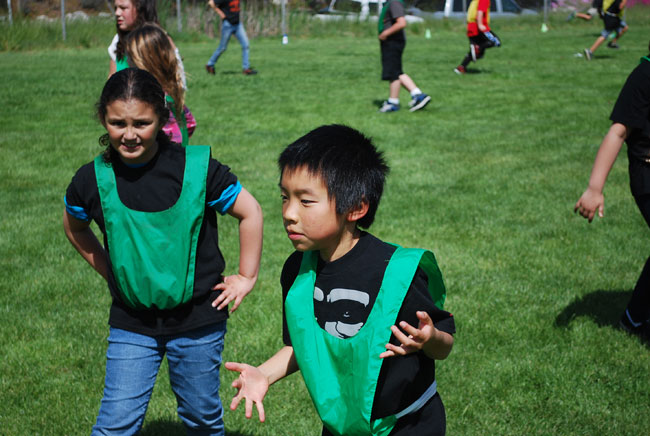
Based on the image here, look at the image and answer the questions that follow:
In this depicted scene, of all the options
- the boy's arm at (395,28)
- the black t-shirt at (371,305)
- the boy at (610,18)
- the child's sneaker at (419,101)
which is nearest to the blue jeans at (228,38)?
the boy's arm at (395,28)

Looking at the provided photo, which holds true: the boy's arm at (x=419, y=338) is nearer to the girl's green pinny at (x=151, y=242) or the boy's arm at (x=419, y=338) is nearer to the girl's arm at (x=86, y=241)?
the girl's green pinny at (x=151, y=242)

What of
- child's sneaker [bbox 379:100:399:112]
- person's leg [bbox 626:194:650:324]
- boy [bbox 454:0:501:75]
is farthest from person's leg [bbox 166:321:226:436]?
boy [bbox 454:0:501:75]

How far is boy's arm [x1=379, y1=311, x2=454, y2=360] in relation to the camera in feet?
6.36


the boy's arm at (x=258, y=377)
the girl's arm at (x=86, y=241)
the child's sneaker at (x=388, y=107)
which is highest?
the girl's arm at (x=86, y=241)

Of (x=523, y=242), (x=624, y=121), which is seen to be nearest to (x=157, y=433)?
(x=624, y=121)

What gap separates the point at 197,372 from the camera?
2707 millimetres

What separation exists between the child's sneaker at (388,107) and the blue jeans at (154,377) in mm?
8481

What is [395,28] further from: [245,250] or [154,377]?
[154,377]

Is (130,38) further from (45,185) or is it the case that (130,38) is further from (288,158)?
(45,185)

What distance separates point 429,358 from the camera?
7.43 feet

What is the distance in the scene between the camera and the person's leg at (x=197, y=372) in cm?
269

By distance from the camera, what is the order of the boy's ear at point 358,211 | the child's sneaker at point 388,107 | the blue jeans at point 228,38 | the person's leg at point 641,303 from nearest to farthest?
1. the boy's ear at point 358,211
2. the person's leg at point 641,303
3. the child's sneaker at point 388,107
4. the blue jeans at point 228,38

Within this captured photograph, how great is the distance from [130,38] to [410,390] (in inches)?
108

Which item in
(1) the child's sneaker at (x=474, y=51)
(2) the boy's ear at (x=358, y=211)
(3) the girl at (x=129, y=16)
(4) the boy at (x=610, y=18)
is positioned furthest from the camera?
(4) the boy at (x=610, y=18)
